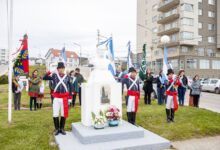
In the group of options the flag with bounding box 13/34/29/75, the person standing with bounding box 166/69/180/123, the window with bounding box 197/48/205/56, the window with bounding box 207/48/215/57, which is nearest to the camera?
the flag with bounding box 13/34/29/75

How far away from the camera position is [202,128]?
807cm

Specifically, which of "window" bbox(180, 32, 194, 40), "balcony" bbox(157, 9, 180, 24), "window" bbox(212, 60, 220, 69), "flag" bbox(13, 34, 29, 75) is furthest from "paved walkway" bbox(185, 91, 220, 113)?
"balcony" bbox(157, 9, 180, 24)

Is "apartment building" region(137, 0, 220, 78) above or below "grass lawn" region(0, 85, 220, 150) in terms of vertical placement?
above

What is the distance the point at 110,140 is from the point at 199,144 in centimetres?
258

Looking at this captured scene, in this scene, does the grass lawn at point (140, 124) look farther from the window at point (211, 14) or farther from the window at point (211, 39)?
the window at point (211, 14)

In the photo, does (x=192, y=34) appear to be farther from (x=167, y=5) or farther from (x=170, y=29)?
(x=167, y=5)

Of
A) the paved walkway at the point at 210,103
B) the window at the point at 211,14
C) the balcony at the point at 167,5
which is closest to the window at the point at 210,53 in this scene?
the window at the point at 211,14

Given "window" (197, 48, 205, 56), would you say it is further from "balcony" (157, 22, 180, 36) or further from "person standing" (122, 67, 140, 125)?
"person standing" (122, 67, 140, 125)

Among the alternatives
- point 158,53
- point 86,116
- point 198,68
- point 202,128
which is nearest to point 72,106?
point 86,116

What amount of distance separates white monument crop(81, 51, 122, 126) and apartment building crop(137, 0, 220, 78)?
34.1 m

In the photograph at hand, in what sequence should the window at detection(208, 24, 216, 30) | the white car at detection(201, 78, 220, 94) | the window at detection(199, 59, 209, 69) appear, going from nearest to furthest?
the white car at detection(201, 78, 220, 94), the window at detection(199, 59, 209, 69), the window at detection(208, 24, 216, 30)

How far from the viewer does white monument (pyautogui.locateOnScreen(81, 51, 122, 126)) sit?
7316 millimetres

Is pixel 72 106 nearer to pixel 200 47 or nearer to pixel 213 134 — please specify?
pixel 213 134

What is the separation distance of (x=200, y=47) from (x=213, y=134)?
38.5m
